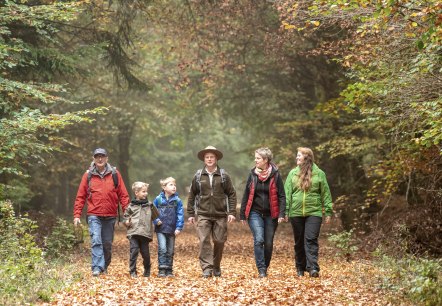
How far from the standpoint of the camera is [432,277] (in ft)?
28.5

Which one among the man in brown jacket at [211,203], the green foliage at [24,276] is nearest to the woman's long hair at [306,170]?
the man in brown jacket at [211,203]

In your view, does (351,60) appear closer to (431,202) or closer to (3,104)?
(431,202)

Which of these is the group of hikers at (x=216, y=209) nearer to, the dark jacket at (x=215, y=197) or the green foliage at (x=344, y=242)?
the dark jacket at (x=215, y=197)

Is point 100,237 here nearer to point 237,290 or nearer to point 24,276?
point 24,276

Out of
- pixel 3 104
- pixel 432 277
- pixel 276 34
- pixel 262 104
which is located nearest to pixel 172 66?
pixel 262 104

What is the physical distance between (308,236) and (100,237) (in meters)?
3.46

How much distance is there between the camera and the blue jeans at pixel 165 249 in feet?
37.6

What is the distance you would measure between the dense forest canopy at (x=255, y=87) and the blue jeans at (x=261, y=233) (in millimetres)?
2710

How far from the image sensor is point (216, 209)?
11078 millimetres

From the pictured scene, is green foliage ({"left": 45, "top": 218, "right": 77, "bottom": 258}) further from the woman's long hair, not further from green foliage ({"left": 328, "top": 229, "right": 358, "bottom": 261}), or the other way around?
the woman's long hair

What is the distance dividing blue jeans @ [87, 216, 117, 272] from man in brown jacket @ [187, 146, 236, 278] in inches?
59.8

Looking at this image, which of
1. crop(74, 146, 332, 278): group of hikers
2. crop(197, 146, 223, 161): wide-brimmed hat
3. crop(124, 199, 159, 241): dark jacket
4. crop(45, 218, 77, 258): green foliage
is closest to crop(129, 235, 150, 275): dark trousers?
crop(74, 146, 332, 278): group of hikers

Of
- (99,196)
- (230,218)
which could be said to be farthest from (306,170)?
(99,196)

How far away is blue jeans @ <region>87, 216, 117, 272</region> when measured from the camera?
11336mm
